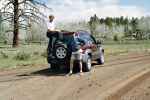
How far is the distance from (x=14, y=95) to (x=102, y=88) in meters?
2.84

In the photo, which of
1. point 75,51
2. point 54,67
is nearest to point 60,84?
point 75,51

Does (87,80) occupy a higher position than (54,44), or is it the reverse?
(54,44)

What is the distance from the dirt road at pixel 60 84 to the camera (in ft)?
42.7

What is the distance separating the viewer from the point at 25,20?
4609cm

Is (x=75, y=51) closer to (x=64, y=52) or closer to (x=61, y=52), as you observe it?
(x=64, y=52)

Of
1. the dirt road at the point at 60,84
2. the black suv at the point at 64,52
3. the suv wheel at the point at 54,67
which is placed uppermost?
the black suv at the point at 64,52

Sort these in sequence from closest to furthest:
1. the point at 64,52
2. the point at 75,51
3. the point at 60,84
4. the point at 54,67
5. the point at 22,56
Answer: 1. the point at 60,84
2. the point at 75,51
3. the point at 64,52
4. the point at 54,67
5. the point at 22,56

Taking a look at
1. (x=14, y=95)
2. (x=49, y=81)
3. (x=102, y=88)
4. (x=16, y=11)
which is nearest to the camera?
(x=14, y=95)

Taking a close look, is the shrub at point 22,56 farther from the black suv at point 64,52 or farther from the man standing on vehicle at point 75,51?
the man standing on vehicle at point 75,51

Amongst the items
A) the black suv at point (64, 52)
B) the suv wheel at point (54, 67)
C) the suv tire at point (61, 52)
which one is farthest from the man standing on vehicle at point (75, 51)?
the suv wheel at point (54, 67)

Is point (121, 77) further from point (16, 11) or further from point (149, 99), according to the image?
point (16, 11)

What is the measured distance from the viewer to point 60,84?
15.3 m

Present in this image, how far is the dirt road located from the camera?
1302 centimetres

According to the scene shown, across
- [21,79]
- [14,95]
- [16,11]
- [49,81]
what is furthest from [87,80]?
[16,11]
